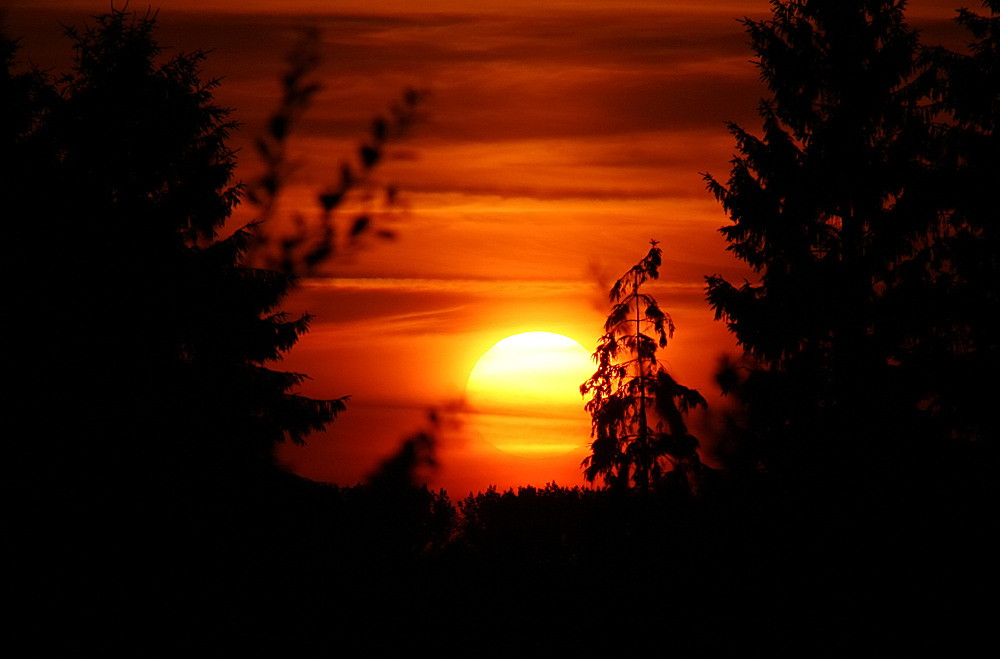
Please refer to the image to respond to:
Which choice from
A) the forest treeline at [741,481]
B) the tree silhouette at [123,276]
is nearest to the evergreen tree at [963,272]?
the forest treeline at [741,481]

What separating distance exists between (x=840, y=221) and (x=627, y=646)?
30.5ft

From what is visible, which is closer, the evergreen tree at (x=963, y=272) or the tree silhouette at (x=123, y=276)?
the tree silhouette at (x=123, y=276)

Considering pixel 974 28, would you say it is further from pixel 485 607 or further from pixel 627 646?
pixel 485 607

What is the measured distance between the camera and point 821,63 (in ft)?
57.5

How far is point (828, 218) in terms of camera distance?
55.8 ft

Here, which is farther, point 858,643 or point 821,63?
point 821,63

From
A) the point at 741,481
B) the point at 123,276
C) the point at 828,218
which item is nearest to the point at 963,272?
the point at 828,218

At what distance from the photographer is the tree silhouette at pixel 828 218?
1603cm

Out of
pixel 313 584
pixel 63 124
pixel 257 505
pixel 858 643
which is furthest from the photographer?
pixel 858 643

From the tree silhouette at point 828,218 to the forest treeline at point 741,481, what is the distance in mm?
50

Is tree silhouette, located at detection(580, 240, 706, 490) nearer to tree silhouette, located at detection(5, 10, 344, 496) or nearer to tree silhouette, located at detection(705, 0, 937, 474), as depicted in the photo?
tree silhouette, located at detection(705, 0, 937, 474)

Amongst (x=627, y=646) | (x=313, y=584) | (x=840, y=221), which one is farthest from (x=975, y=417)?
(x=313, y=584)

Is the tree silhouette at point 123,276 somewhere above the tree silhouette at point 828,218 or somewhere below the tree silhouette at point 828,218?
below

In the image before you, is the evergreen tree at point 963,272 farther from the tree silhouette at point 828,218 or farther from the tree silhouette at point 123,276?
the tree silhouette at point 123,276
